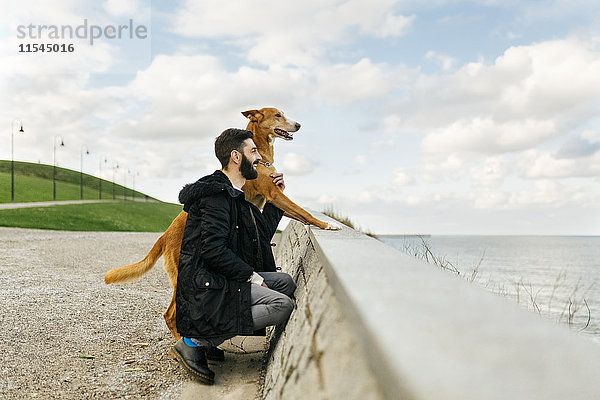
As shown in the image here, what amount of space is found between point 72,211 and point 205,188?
106 feet

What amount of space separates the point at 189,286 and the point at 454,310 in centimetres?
234

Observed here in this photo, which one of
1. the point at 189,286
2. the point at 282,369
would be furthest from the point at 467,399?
the point at 189,286

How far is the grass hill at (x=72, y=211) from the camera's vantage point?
25812 millimetres

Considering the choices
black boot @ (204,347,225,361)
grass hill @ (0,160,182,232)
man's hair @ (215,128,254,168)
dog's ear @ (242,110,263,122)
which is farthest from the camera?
grass hill @ (0,160,182,232)

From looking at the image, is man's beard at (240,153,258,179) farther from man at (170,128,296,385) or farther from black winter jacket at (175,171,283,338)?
black winter jacket at (175,171,283,338)

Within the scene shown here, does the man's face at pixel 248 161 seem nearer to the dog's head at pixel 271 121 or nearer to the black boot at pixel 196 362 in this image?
the dog's head at pixel 271 121

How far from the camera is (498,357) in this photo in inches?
57.1

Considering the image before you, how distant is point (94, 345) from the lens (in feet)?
17.6

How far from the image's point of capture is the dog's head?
16.1ft

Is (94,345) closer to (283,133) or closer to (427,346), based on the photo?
(283,133)

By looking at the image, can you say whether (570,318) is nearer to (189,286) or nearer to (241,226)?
(241,226)

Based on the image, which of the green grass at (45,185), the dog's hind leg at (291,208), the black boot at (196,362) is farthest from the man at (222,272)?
the green grass at (45,185)

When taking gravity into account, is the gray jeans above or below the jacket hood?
below

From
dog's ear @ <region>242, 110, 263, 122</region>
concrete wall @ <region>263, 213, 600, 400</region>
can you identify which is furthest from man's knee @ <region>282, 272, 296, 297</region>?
dog's ear @ <region>242, 110, 263, 122</region>
